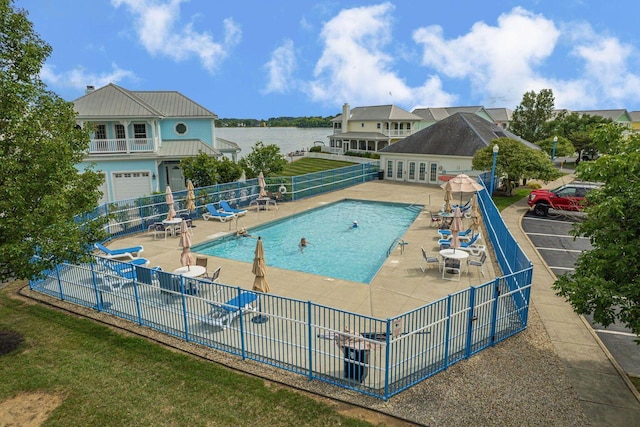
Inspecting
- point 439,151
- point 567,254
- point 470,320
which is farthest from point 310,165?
point 470,320

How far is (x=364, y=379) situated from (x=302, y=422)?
154 cm

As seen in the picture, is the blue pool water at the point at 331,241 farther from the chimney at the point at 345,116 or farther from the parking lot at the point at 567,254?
the chimney at the point at 345,116

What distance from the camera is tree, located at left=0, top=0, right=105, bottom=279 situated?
856 cm

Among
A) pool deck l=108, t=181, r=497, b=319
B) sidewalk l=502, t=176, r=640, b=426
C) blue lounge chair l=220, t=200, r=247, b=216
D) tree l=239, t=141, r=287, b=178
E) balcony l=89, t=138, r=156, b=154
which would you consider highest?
balcony l=89, t=138, r=156, b=154

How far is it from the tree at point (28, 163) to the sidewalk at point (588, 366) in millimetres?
10906

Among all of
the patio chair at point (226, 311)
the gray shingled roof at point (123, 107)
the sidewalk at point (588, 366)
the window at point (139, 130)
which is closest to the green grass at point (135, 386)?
the patio chair at point (226, 311)

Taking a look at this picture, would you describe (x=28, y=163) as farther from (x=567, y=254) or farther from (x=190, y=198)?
(x=567, y=254)

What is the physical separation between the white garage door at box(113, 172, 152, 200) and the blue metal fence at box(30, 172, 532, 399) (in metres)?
15.5

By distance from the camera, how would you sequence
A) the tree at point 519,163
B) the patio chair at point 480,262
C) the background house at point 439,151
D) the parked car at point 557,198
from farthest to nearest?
the background house at point 439,151 → the tree at point 519,163 → the parked car at point 557,198 → the patio chair at point 480,262

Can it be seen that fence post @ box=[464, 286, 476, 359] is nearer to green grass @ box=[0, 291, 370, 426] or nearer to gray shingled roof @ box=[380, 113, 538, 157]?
green grass @ box=[0, 291, 370, 426]

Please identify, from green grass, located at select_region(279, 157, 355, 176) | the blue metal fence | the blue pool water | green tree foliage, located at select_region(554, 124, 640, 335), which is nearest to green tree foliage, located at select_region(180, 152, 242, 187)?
the blue pool water

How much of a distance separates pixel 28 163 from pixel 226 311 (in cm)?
532

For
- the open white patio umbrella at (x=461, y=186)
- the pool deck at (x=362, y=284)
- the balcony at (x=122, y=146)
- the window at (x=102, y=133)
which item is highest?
the window at (x=102, y=133)

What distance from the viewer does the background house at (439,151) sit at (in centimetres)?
3356
